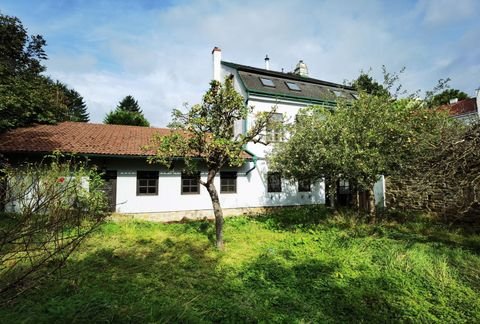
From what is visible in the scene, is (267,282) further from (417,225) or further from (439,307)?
(417,225)

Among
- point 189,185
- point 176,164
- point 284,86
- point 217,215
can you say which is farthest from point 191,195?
point 284,86

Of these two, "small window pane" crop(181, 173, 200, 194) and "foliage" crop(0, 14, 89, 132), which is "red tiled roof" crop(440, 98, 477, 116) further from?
"foliage" crop(0, 14, 89, 132)

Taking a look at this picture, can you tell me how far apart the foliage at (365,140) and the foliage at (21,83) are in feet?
40.4

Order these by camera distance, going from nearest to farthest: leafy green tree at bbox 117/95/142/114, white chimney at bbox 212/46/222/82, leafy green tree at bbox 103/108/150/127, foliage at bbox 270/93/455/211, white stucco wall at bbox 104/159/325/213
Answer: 1. foliage at bbox 270/93/455/211
2. white stucco wall at bbox 104/159/325/213
3. white chimney at bbox 212/46/222/82
4. leafy green tree at bbox 103/108/150/127
5. leafy green tree at bbox 117/95/142/114

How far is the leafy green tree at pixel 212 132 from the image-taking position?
7148 mm

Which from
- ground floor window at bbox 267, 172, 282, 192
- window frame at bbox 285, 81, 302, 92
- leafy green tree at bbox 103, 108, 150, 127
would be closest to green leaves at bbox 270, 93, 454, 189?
→ ground floor window at bbox 267, 172, 282, 192

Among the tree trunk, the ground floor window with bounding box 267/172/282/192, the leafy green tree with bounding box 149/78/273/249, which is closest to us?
the leafy green tree with bounding box 149/78/273/249

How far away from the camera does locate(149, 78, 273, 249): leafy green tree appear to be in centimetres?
715

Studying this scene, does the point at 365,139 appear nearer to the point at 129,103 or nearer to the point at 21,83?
the point at 21,83

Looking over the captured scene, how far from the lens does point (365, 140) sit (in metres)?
8.80

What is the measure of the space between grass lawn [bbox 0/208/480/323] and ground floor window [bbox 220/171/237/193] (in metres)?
4.64

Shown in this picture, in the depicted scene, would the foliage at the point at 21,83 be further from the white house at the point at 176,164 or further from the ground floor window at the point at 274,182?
the ground floor window at the point at 274,182

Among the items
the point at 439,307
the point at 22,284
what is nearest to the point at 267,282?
the point at 439,307

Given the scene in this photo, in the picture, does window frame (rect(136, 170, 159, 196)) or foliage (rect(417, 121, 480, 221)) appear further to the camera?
window frame (rect(136, 170, 159, 196))
